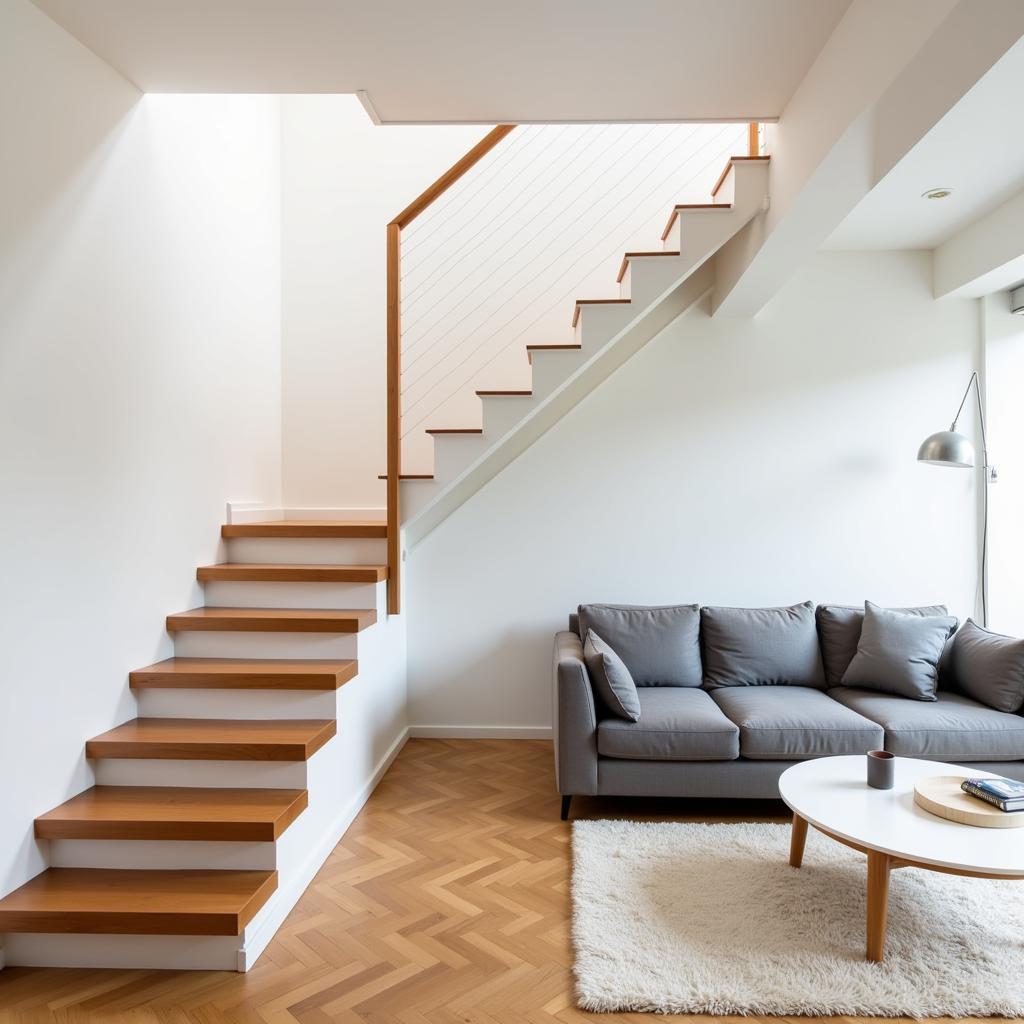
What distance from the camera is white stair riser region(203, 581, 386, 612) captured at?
12.4ft

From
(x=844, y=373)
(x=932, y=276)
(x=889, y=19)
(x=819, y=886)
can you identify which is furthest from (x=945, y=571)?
(x=889, y=19)

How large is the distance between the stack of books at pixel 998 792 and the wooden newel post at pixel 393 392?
253 centimetres

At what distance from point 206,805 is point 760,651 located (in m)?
2.73

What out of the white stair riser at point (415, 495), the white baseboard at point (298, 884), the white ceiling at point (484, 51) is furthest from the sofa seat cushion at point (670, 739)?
the white ceiling at point (484, 51)

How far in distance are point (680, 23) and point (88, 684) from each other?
2930 mm

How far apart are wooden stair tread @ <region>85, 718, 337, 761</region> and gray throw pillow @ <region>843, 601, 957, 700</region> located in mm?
2599

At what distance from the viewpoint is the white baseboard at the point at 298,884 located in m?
2.41

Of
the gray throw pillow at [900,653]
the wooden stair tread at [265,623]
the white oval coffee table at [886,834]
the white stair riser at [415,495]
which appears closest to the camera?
the white oval coffee table at [886,834]

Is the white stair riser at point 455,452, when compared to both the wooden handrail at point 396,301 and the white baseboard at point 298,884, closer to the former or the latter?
the wooden handrail at point 396,301

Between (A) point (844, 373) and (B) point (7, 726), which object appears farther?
(A) point (844, 373)

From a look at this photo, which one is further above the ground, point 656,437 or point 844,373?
point 844,373

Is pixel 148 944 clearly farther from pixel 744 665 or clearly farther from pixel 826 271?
pixel 826 271

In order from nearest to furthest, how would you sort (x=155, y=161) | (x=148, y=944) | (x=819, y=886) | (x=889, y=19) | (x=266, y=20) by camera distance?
1. (x=889, y=19)
2. (x=148, y=944)
3. (x=266, y=20)
4. (x=819, y=886)
5. (x=155, y=161)

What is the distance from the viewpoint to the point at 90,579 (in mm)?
2857
